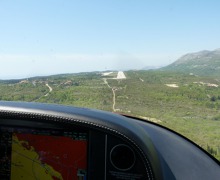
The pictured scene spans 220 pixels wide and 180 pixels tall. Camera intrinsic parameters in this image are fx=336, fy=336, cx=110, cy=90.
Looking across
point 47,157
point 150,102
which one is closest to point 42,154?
point 47,157

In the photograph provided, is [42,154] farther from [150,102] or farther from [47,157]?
[150,102]

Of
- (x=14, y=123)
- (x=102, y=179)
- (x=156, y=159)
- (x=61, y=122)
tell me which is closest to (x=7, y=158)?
(x=14, y=123)

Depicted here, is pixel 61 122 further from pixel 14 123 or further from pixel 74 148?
pixel 14 123

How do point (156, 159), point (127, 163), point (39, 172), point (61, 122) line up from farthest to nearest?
point (39, 172), point (61, 122), point (127, 163), point (156, 159)

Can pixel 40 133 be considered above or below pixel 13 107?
below

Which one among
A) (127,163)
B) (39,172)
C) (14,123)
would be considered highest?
(14,123)

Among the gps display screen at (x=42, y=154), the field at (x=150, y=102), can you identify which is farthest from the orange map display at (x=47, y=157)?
the field at (x=150, y=102)

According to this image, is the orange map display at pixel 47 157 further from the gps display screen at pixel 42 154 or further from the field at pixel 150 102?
the field at pixel 150 102
